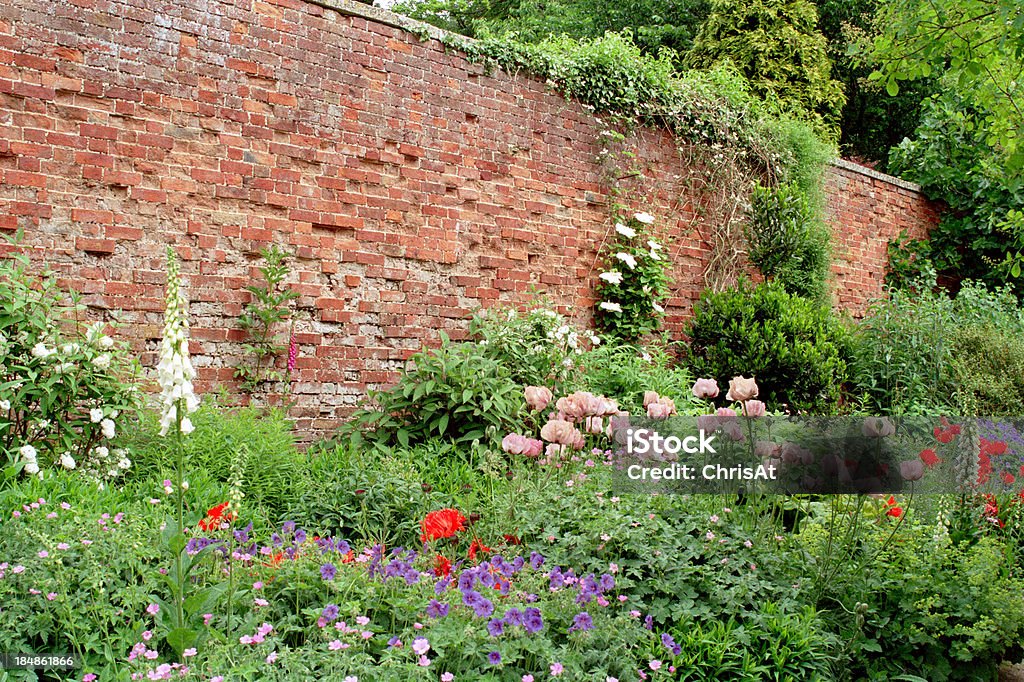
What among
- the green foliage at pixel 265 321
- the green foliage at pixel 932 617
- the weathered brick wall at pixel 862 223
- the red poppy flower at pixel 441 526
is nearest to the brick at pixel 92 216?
the green foliage at pixel 265 321

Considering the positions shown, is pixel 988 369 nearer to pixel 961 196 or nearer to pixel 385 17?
pixel 961 196

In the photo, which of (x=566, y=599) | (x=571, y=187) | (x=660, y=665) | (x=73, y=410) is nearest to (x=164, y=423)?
(x=566, y=599)

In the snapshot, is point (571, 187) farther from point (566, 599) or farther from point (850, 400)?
point (566, 599)

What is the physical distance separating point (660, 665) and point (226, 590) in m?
1.20

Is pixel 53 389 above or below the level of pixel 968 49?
below

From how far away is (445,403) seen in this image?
197 inches

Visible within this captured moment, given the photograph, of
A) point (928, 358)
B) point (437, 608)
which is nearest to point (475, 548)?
point (437, 608)

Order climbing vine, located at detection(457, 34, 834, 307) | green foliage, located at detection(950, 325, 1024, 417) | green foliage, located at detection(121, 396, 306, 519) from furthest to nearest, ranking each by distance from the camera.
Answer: green foliage, located at detection(950, 325, 1024, 417) → climbing vine, located at detection(457, 34, 834, 307) → green foliage, located at detection(121, 396, 306, 519)

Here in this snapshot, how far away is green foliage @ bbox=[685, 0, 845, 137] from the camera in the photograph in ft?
37.9

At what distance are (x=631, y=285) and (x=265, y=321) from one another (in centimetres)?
309

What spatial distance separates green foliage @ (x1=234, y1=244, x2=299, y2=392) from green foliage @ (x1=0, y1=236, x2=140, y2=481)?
95 centimetres

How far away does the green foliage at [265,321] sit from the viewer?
198 inches

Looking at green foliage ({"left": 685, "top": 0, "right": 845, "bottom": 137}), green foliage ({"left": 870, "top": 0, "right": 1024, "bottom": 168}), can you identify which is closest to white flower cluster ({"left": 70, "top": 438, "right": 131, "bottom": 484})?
green foliage ({"left": 870, "top": 0, "right": 1024, "bottom": 168})

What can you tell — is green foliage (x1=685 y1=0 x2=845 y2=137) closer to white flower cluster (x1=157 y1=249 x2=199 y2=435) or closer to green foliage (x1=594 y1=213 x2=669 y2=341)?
green foliage (x1=594 y1=213 x2=669 y2=341)
